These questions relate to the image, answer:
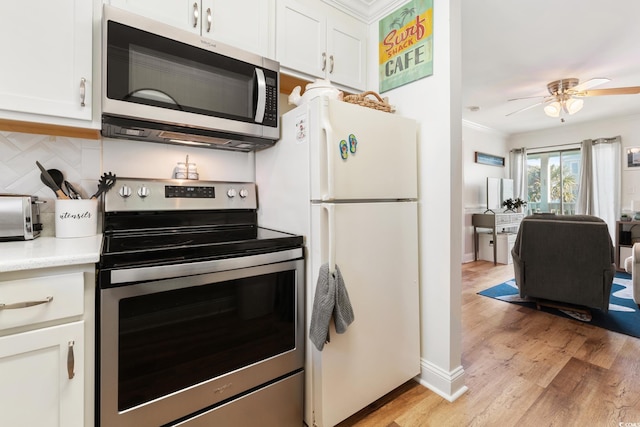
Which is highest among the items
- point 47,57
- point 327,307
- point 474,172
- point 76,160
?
point 474,172

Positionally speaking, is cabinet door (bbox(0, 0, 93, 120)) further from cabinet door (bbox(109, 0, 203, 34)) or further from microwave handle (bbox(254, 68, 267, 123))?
microwave handle (bbox(254, 68, 267, 123))

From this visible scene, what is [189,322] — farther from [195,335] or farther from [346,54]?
[346,54]

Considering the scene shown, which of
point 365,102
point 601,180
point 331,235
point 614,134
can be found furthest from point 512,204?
point 331,235

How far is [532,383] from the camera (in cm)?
175

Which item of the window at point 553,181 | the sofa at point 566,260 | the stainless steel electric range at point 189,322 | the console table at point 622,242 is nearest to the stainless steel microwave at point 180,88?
the stainless steel electric range at point 189,322

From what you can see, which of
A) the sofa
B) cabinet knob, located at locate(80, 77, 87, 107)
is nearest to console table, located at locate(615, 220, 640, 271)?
the sofa

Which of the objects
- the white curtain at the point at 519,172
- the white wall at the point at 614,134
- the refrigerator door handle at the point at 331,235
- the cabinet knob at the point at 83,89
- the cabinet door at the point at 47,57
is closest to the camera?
the cabinet door at the point at 47,57

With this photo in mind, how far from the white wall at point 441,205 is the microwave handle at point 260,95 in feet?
2.92

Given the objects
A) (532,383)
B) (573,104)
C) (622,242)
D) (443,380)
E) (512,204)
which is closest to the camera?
(443,380)

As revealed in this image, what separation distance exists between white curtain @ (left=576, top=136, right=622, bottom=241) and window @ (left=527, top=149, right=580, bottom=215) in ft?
0.89

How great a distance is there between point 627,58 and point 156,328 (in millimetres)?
4517

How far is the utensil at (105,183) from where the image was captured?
1401 mm

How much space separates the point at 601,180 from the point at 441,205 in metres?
5.34

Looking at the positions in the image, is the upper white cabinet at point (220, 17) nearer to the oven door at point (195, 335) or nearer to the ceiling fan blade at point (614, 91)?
the oven door at point (195, 335)
